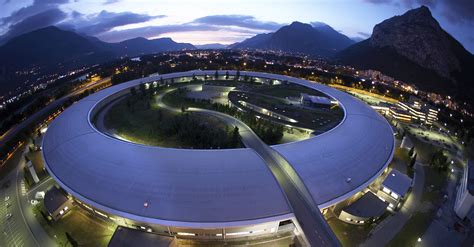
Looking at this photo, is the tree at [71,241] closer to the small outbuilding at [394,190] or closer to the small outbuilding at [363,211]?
the small outbuilding at [363,211]

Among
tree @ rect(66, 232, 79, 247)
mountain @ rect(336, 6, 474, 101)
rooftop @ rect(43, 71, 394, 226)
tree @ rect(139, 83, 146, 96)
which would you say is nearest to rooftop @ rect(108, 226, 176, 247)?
rooftop @ rect(43, 71, 394, 226)

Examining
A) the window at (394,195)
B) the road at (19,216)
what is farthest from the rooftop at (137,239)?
the window at (394,195)

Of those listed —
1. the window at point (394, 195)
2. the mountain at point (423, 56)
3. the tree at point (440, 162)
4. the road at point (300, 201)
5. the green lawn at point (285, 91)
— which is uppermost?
the mountain at point (423, 56)

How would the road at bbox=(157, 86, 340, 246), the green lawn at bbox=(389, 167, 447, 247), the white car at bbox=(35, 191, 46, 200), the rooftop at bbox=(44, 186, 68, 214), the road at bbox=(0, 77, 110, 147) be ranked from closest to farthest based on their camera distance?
the road at bbox=(157, 86, 340, 246), the green lawn at bbox=(389, 167, 447, 247), the rooftop at bbox=(44, 186, 68, 214), the white car at bbox=(35, 191, 46, 200), the road at bbox=(0, 77, 110, 147)

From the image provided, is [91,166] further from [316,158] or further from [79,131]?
[316,158]

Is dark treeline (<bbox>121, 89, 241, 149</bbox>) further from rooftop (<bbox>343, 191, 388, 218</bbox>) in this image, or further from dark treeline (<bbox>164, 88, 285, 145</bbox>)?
rooftop (<bbox>343, 191, 388, 218</bbox>)

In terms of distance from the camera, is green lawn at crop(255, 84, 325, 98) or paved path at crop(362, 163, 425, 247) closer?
paved path at crop(362, 163, 425, 247)
